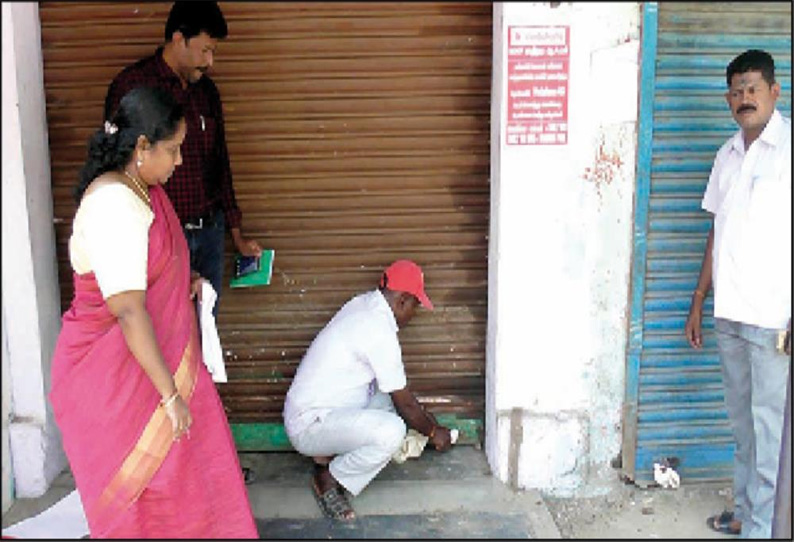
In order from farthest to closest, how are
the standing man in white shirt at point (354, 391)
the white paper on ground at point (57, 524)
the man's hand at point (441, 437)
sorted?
the man's hand at point (441, 437)
the standing man in white shirt at point (354, 391)
the white paper on ground at point (57, 524)

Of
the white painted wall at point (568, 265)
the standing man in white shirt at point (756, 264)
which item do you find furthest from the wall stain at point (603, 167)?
the standing man in white shirt at point (756, 264)

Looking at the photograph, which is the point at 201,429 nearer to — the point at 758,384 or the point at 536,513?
the point at 536,513

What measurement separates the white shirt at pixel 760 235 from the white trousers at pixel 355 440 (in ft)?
4.83

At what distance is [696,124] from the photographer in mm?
3955

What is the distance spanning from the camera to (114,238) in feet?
9.06

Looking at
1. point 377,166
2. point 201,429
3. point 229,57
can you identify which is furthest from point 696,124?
point 201,429

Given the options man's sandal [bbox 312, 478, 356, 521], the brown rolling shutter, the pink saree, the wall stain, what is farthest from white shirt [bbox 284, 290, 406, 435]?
the wall stain

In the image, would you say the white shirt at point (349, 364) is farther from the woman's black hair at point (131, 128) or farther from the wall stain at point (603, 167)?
the woman's black hair at point (131, 128)

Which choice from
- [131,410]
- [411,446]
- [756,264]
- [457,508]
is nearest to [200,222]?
[131,410]

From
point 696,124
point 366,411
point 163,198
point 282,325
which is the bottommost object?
point 366,411

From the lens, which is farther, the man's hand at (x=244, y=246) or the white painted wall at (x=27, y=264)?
the man's hand at (x=244, y=246)

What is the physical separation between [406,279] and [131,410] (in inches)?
54.5

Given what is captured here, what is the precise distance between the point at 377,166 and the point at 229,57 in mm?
837

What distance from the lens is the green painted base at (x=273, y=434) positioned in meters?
4.48
